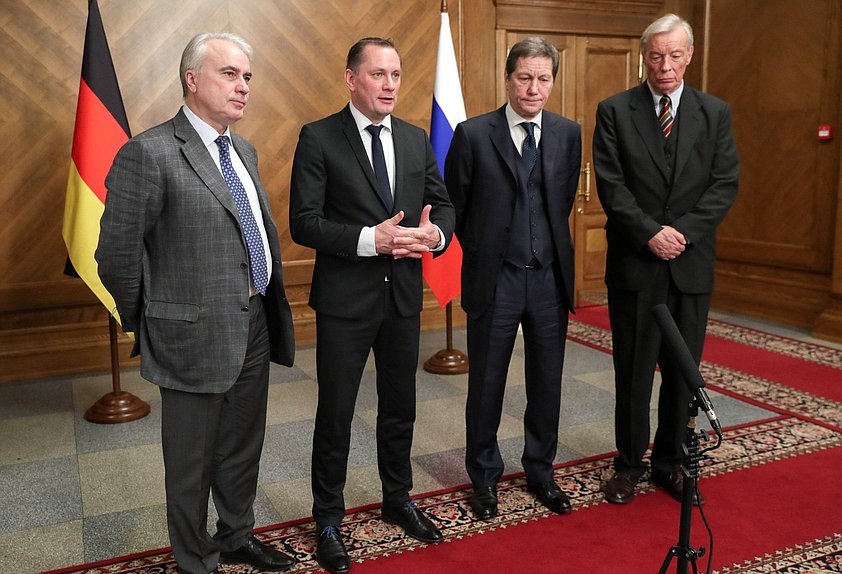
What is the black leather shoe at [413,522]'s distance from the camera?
112 inches

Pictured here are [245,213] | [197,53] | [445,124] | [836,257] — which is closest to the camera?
[197,53]

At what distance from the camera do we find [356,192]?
259cm

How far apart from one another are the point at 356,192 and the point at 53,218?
3.48 m

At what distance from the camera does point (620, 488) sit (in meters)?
3.18

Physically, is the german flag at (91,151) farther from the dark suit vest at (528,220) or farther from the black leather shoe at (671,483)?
the black leather shoe at (671,483)

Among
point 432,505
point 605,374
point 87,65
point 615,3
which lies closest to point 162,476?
point 432,505

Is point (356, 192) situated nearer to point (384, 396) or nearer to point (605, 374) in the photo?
point (384, 396)

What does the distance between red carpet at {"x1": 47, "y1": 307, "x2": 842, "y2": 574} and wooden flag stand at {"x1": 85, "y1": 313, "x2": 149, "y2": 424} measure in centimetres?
169

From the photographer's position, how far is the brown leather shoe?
316 cm

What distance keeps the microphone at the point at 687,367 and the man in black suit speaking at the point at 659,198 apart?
4.31 feet

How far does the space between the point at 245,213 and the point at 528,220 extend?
1096 mm

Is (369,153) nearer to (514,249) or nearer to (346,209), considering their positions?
(346,209)

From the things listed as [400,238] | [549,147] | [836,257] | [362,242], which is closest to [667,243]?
[549,147]

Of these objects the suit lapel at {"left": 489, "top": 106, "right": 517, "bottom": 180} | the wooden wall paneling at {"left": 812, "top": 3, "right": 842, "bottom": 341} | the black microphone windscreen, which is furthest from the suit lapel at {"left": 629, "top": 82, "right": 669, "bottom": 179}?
the wooden wall paneling at {"left": 812, "top": 3, "right": 842, "bottom": 341}
